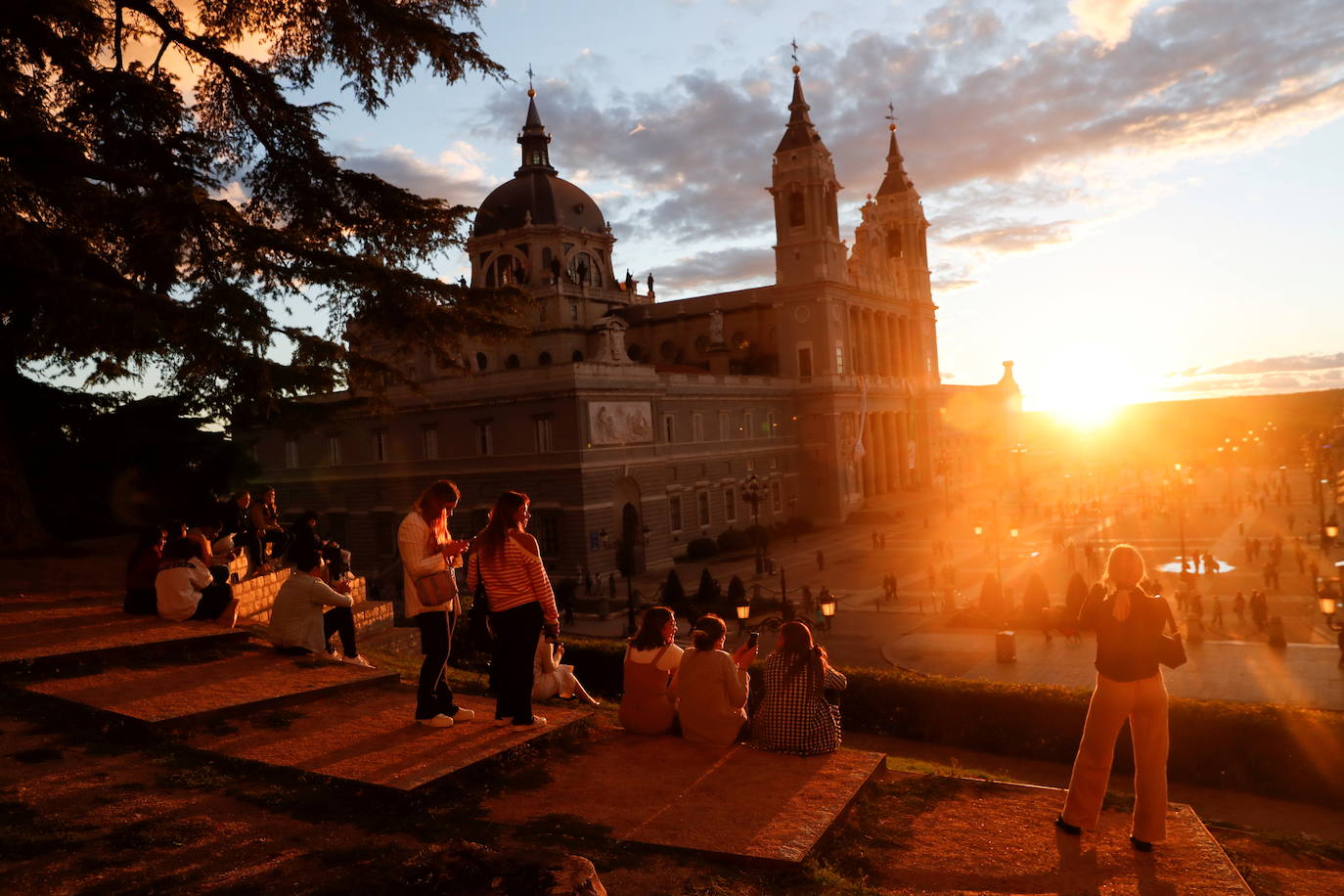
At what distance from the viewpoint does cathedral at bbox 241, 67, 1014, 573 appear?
121 ft

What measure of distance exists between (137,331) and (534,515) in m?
26.9

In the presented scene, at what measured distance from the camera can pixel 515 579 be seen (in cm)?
685

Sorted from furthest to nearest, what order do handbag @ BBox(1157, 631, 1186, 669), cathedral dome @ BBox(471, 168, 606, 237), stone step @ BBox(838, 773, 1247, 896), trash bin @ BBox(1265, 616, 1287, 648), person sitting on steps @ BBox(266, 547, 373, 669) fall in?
1. cathedral dome @ BBox(471, 168, 606, 237)
2. trash bin @ BBox(1265, 616, 1287, 648)
3. person sitting on steps @ BBox(266, 547, 373, 669)
4. handbag @ BBox(1157, 631, 1186, 669)
5. stone step @ BBox(838, 773, 1247, 896)

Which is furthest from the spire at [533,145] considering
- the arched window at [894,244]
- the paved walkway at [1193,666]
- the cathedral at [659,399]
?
A: the paved walkway at [1193,666]

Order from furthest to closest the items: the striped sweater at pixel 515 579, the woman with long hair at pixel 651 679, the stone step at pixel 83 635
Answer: the stone step at pixel 83 635, the woman with long hair at pixel 651 679, the striped sweater at pixel 515 579

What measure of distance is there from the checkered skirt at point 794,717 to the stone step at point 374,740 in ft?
4.87

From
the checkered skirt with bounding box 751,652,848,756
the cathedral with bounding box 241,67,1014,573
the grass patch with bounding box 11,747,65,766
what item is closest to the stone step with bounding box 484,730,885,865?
the checkered skirt with bounding box 751,652,848,756

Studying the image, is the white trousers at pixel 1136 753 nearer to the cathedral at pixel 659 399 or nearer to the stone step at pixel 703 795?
the stone step at pixel 703 795

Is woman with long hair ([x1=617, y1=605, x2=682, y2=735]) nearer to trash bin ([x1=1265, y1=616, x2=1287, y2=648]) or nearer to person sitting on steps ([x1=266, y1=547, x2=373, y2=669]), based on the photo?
person sitting on steps ([x1=266, y1=547, x2=373, y2=669])

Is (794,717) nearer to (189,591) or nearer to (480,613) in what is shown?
(480,613)

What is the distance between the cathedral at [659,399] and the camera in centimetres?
3694

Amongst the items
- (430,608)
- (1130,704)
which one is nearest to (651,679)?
(430,608)

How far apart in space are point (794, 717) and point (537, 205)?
56.5 m

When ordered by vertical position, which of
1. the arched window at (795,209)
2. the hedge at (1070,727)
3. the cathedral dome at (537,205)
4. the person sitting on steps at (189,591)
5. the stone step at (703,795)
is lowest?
the hedge at (1070,727)
